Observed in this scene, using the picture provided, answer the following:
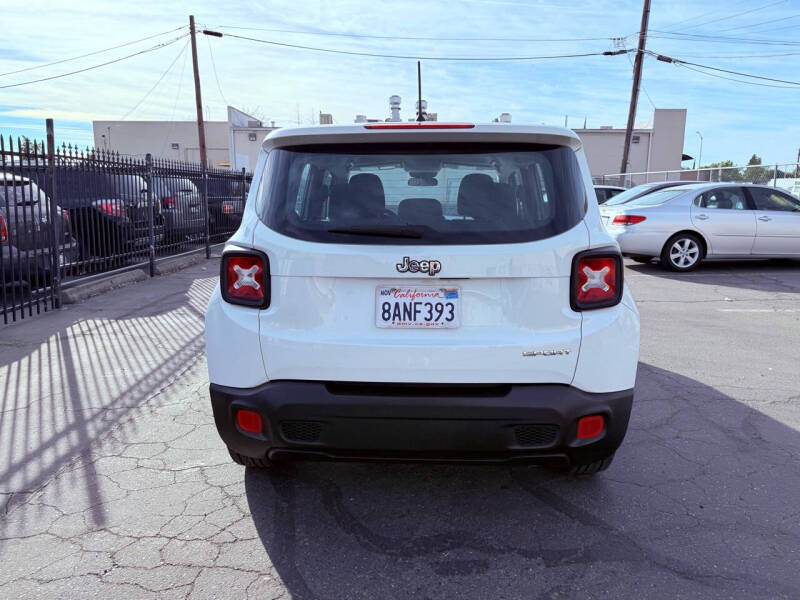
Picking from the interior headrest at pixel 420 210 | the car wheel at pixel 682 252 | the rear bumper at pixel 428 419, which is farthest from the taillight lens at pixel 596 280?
the car wheel at pixel 682 252

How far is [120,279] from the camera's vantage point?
31.6ft

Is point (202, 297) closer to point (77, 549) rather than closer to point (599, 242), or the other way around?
point (77, 549)

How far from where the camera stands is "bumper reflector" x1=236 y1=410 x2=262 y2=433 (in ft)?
8.98

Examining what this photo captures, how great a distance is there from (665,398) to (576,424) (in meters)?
2.46

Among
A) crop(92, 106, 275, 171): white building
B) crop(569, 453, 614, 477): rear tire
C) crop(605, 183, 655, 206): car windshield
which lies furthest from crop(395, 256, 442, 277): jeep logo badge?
crop(92, 106, 275, 171): white building

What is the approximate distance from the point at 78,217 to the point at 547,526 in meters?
7.88

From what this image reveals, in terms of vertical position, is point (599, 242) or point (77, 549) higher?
point (599, 242)

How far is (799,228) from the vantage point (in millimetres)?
11102

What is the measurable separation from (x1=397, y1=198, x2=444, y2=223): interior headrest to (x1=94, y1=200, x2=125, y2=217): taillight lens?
300 inches

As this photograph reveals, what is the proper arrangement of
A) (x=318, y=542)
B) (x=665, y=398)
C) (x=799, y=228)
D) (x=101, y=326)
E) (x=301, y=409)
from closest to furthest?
(x=301, y=409) → (x=318, y=542) → (x=665, y=398) → (x=101, y=326) → (x=799, y=228)

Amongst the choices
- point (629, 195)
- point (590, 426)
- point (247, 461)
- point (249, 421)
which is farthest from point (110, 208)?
point (629, 195)

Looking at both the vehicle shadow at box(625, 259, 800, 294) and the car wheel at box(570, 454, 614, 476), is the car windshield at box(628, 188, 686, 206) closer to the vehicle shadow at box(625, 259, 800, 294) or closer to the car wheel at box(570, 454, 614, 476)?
the vehicle shadow at box(625, 259, 800, 294)

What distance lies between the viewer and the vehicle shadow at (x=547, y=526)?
2529 millimetres

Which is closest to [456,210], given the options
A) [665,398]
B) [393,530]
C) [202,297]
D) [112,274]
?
[393,530]
